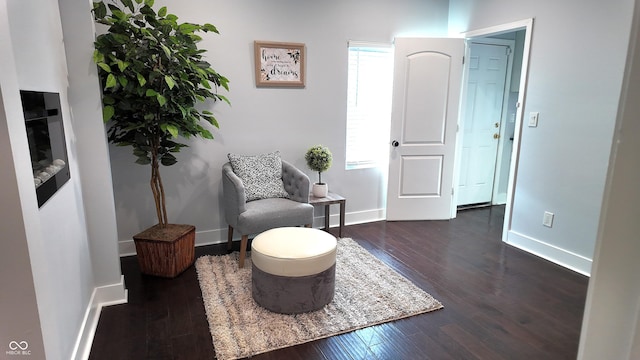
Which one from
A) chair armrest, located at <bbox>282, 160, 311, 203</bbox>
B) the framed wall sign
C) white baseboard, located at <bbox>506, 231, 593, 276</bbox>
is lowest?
white baseboard, located at <bbox>506, 231, 593, 276</bbox>

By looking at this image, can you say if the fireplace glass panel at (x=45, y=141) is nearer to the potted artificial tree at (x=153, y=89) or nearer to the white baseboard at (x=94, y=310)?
the potted artificial tree at (x=153, y=89)

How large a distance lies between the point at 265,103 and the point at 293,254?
179 cm

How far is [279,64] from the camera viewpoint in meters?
3.55

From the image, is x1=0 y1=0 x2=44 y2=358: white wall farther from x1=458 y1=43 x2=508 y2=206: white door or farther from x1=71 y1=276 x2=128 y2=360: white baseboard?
x1=458 y1=43 x2=508 y2=206: white door

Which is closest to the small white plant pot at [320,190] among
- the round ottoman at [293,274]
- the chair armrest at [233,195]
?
the chair armrest at [233,195]

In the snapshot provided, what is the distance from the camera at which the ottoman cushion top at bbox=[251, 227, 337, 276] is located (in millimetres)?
2273

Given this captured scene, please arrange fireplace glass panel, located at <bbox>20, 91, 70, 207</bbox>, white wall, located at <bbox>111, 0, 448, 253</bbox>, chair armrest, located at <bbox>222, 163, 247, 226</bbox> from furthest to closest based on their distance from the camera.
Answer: white wall, located at <bbox>111, 0, 448, 253</bbox>
chair armrest, located at <bbox>222, 163, 247, 226</bbox>
fireplace glass panel, located at <bbox>20, 91, 70, 207</bbox>

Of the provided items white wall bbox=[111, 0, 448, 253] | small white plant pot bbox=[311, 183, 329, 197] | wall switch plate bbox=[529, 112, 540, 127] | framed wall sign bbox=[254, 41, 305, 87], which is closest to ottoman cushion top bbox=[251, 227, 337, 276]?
small white plant pot bbox=[311, 183, 329, 197]

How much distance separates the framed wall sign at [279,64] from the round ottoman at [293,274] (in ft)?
5.72

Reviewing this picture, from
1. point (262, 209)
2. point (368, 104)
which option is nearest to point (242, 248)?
point (262, 209)

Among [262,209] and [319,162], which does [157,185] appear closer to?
[262,209]

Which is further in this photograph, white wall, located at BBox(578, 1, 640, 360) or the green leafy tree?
the green leafy tree

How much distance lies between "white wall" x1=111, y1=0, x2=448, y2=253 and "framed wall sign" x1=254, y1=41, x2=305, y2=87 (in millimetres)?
64

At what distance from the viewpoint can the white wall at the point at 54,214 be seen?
1.23 meters
